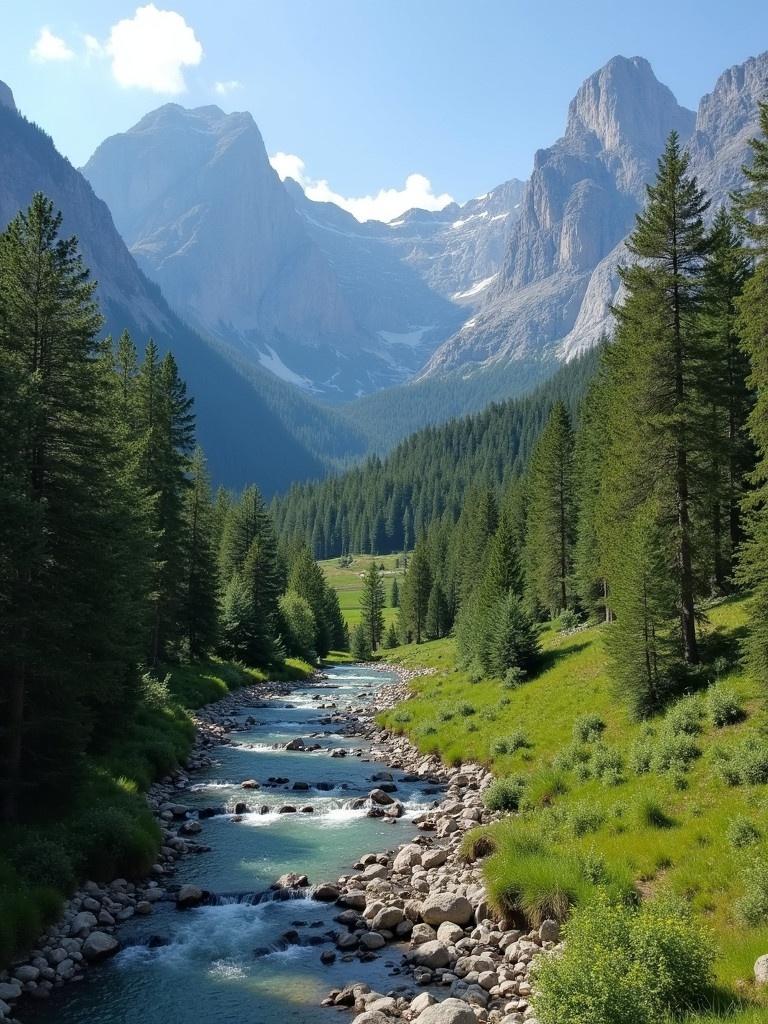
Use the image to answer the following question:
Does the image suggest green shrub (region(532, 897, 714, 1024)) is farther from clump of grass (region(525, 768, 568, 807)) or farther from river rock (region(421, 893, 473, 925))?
clump of grass (region(525, 768, 568, 807))

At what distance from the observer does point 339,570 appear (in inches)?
7864

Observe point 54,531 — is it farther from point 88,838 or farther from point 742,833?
point 742,833

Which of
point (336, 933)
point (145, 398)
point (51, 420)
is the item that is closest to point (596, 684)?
point (336, 933)

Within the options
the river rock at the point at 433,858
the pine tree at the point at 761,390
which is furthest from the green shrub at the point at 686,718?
the river rock at the point at 433,858

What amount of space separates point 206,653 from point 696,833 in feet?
156

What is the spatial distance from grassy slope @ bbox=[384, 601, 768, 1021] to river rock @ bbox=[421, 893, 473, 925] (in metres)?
2.31

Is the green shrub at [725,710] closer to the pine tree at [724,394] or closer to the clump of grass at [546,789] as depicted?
the clump of grass at [546,789]

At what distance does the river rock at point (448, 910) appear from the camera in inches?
674

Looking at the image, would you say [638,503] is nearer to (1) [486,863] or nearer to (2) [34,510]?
(1) [486,863]

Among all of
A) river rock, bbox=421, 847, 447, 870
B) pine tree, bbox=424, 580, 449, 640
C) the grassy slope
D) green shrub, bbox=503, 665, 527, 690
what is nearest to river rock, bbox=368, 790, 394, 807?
the grassy slope

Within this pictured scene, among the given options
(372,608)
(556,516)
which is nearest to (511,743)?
(556,516)

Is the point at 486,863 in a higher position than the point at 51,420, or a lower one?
lower

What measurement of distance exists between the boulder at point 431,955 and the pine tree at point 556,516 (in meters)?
42.8

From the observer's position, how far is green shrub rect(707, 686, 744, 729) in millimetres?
21500
